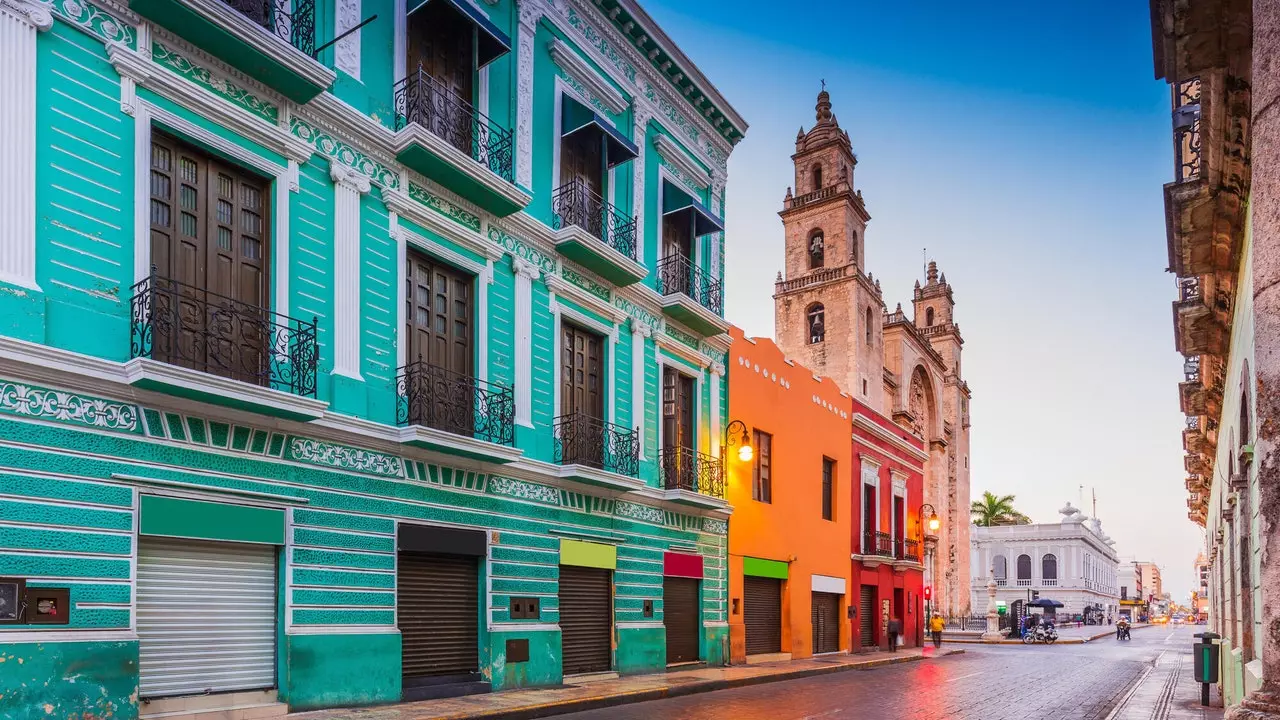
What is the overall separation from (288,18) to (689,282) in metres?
10.7

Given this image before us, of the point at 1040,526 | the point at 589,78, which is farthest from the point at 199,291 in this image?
the point at 1040,526

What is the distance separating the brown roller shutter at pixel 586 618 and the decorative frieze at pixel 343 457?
4718 millimetres

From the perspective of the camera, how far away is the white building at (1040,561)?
81.1 m

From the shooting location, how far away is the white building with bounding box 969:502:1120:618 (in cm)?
8112

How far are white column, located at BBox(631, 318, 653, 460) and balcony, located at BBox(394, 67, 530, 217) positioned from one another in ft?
15.3

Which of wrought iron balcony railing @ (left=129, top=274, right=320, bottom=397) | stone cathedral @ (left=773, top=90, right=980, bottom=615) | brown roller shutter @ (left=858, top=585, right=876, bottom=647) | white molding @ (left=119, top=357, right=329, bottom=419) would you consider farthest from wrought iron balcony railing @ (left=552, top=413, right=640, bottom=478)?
stone cathedral @ (left=773, top=90, right=980, bottom=615)

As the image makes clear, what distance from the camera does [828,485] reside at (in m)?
28.6

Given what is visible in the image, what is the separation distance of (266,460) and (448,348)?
3.73 m

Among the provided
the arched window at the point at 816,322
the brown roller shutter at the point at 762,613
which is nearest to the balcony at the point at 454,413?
the brown roller shutter at the point at 762,613

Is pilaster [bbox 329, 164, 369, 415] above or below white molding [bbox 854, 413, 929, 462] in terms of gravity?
above

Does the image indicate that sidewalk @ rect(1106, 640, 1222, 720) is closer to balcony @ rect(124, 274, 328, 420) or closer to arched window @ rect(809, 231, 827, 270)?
balcony @ rect(124, 274, 328, 420)

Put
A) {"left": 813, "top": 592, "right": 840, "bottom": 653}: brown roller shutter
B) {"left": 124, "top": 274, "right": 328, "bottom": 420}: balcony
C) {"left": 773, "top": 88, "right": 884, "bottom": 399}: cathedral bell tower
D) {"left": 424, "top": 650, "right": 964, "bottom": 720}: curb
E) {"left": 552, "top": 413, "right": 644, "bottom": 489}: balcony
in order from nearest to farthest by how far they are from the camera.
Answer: {"left": 124, "top": 274, "right": 328, "bottom": 420}: balcony < {"left": 424, "top": 650, "right": 964, "bottom": 720}: curb < {"left": 552, "top": 413, "right": 644, "bottom": 489}: balcony < {"left": 813, "top": 592, "right": 840, "bottom": 653}: brown roller shutter < {"left": 773, "top": 88, "right": 884, "bottom": 399}: cathedral bell tower

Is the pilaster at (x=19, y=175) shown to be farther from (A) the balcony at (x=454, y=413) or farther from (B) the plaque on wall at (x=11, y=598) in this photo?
(A) the balcony at (x=454, y=413)

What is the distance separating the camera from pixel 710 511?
2114cm
